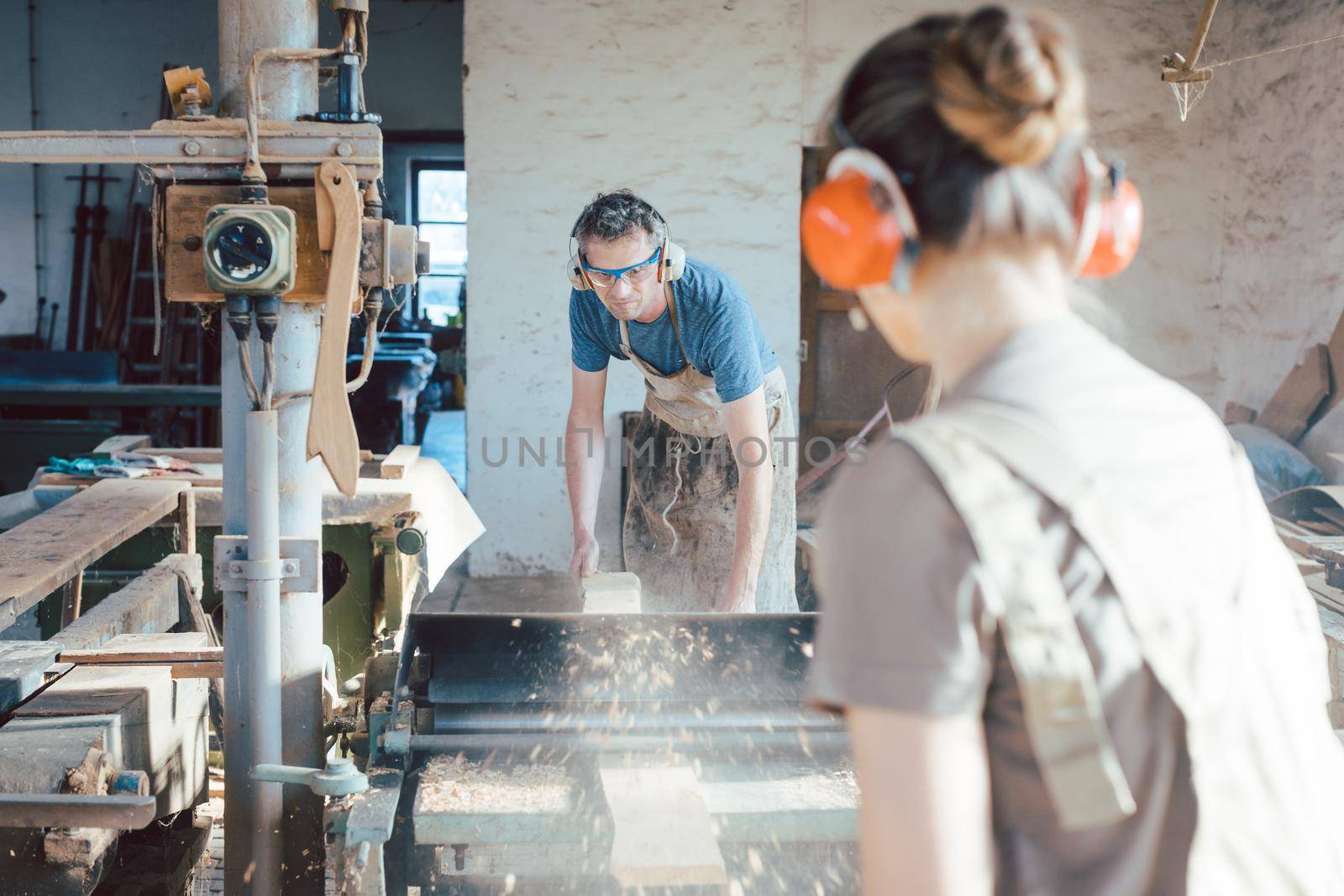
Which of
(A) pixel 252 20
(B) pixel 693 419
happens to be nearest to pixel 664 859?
(A) pixel 252 20

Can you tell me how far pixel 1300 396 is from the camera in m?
4.86

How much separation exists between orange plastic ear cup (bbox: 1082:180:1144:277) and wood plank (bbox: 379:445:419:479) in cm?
345

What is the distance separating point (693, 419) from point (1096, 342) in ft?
7.98

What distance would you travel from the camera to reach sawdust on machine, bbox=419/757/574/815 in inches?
68.1

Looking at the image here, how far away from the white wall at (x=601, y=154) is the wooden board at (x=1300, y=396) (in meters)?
2.24

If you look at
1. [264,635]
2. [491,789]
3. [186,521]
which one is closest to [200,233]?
[264,635]

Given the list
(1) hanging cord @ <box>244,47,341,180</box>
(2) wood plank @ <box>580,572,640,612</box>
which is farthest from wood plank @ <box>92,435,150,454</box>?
(1) hanging cord @ <box>244,47,341,180</box>

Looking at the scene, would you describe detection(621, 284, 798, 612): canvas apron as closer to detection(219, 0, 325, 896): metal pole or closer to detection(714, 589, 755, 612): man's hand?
detection(714, 589, 755, 612): man's hand

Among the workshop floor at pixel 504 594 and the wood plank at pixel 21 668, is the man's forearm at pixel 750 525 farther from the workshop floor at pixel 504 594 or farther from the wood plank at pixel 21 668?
the workshop floor at pixel 504 594

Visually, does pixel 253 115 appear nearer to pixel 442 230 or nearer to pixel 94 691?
pixel 94 691

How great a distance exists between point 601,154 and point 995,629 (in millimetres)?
4809

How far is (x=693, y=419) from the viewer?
3246mm

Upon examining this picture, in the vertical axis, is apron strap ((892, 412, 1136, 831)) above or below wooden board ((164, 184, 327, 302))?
below

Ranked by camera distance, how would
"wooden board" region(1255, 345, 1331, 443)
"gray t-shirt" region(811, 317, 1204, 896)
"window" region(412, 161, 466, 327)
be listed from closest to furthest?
"gray t-shirt" region(811, 317, 1204, 896)
"wooden board" region(1255, 345, 1331, 443)
"window" region(412, 161, 466, 327)
